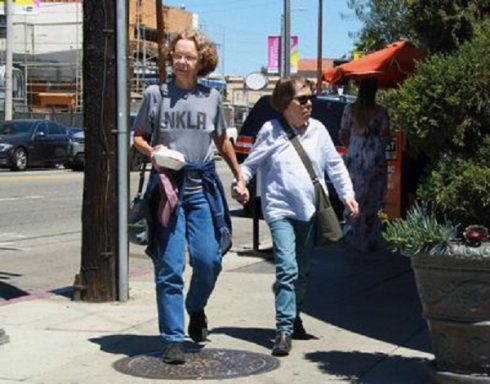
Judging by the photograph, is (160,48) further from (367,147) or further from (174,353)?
(367,147)

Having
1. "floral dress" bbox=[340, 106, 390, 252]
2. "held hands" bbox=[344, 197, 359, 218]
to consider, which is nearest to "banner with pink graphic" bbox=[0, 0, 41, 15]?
"floral dress" bbox=[340, 106, 390, 252]

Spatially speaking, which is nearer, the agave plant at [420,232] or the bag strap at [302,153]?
the agave plant at [420,232]

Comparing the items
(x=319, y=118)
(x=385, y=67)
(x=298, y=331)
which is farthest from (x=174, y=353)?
(x=319, y=118)

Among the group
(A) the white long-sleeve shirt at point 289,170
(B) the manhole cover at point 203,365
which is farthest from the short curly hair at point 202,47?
(B) the manhole cover at point 203,365

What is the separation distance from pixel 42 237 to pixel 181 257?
795 cm

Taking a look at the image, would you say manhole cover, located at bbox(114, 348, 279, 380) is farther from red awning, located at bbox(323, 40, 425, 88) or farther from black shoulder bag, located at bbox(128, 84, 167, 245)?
red awning, located at bbox(323, 40, 425, 88)

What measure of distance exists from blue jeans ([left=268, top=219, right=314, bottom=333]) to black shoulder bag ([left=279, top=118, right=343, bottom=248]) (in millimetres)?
71

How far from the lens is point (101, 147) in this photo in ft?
26.2

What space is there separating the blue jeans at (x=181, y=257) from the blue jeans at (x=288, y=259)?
41 cm

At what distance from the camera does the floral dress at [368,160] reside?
9.98 m

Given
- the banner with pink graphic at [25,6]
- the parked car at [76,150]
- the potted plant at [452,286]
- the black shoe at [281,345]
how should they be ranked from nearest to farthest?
the potted plant at [452,286], the black shoe at [281,345], the parked car at [76,150], the banner with pink graphic at [25,6]

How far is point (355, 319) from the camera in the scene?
7.27 m

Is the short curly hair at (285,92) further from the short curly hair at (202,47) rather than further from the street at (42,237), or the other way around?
the street at (42,237)

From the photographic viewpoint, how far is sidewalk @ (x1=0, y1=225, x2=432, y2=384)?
580 centimetres
